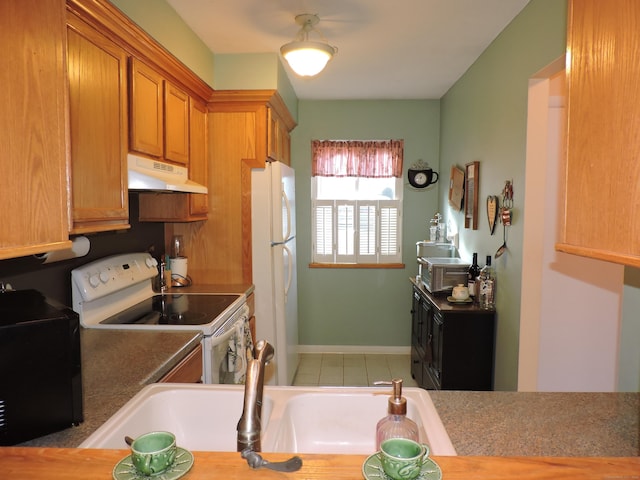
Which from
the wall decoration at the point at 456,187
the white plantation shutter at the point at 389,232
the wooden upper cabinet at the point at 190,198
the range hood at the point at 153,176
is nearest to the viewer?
the range hood at the point at 153,176

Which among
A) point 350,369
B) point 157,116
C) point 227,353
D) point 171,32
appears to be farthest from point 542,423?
point 350,369

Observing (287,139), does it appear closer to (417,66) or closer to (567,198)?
(417,66)

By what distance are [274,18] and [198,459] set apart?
100 inches

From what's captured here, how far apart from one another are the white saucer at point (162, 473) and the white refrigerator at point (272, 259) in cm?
262

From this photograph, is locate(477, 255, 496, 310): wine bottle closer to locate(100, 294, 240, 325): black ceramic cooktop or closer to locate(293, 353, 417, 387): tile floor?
locate(293, 353, 417, 387): tile floor

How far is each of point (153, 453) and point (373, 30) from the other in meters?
2.80

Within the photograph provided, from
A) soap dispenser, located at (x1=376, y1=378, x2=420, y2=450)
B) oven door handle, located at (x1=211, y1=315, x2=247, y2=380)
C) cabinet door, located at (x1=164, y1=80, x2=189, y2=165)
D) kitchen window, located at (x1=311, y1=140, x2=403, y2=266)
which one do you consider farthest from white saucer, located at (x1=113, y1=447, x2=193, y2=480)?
kitchen window, located at (x1=311, y1=140, x2=403, y2=266)

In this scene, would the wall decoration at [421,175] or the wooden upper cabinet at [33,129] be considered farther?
the wall decoration at [421,175]

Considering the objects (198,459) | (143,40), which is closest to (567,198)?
(198,459)

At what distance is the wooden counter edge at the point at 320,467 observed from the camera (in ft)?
2.35

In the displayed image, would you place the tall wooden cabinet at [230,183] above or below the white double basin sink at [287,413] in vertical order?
above

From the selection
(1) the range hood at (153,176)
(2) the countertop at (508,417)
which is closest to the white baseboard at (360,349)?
(1) the range hood at (153,176)

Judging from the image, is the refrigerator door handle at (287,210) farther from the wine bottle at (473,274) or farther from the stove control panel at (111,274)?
the wine bottle at (473,274)

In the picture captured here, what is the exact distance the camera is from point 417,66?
365cm
